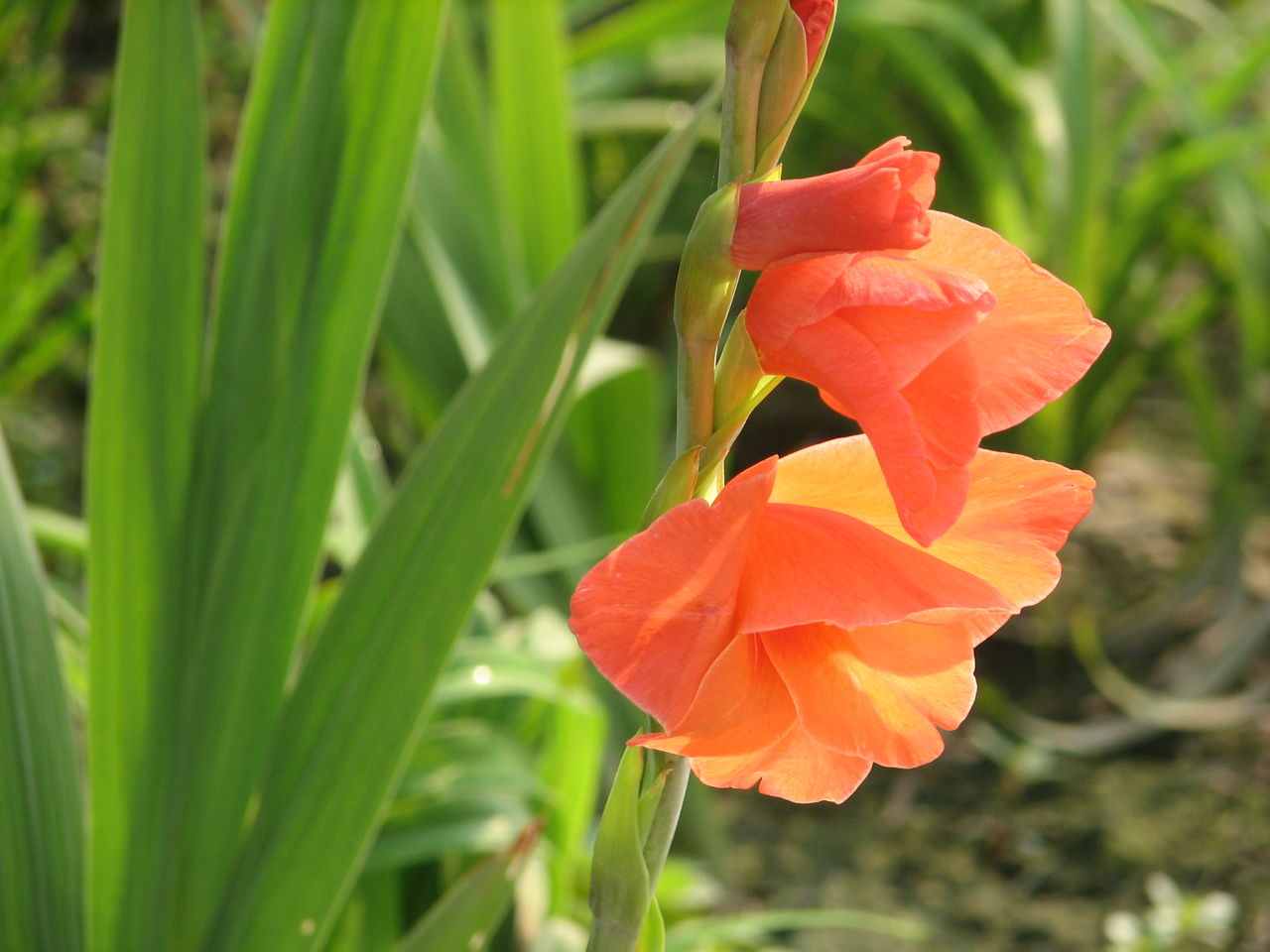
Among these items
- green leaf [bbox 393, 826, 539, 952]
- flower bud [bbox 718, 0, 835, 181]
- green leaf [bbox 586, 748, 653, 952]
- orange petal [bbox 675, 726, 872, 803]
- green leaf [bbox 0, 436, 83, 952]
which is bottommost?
green leaf [bbox 393, 826, 539, 952]

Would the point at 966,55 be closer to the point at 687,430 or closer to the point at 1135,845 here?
the point at 1135,845

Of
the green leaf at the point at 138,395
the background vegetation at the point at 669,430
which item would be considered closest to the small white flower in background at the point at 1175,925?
the background vegetation at the point at 669,430

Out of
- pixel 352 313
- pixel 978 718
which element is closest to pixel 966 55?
pixel 978 718

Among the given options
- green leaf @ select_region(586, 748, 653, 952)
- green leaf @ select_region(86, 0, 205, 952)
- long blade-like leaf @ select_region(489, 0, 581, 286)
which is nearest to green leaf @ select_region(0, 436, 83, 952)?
green leaf @ select_region(86, 0, 205, 952)

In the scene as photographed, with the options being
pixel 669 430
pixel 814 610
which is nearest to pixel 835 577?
pixel 814 610

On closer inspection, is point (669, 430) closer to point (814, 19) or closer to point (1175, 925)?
point (1175, 925)

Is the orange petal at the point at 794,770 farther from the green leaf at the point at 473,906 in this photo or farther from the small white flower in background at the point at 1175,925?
the small white flower in background at the point at 1175,925

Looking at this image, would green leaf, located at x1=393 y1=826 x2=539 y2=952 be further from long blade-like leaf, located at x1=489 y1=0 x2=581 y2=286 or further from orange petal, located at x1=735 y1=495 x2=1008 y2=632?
long blade-like leaf, located at x1=489 y1=0 x2=581 y2=286
